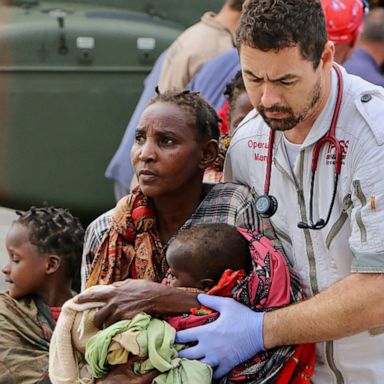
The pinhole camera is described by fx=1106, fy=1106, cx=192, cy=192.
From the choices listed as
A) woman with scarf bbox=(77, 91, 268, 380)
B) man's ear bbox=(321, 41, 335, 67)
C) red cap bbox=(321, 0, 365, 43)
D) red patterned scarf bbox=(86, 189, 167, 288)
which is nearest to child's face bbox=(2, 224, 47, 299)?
woman with scarf bbox=(77, 91, 268, 380)

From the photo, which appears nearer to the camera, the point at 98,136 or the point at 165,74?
the point at 165,74

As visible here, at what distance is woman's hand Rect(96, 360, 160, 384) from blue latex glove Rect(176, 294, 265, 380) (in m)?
0.12

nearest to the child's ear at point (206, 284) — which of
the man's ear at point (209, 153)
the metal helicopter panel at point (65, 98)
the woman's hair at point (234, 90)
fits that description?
the man's ear at point (209, 153)

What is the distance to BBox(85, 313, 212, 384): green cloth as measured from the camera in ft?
9.87

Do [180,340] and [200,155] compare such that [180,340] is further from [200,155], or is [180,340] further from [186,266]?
[200,155]

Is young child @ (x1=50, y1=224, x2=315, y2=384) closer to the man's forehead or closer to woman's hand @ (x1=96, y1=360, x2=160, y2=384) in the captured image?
woman's hand @ (x1=96, y1=360, x2=160, y2=384)

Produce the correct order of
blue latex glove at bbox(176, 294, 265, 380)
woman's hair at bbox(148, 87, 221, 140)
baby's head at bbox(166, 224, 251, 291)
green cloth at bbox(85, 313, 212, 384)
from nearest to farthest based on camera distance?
green cloth at bbox(85, 313, 212, 384) < blue latex glove at bbox(176, 294, 265, 380) < baby's head at bbox(166, 224, 251, 291) < woman's hair at bbox(148, 87, 221, 140)

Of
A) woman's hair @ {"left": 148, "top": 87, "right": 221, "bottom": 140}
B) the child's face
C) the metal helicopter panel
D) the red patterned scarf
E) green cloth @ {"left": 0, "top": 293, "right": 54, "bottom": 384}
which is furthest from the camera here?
the metal helicopter panel

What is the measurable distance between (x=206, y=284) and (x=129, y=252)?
290 mm

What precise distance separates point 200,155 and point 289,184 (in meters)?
0.33

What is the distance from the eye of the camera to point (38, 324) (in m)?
4.21

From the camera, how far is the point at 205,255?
321 cm

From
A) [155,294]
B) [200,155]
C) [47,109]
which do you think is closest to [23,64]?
[47,109]

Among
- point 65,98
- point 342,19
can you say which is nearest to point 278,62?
point 342,19
